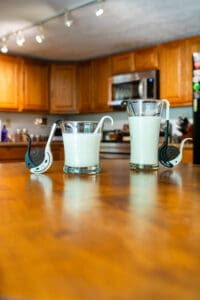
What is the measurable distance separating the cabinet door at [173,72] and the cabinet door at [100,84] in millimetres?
845

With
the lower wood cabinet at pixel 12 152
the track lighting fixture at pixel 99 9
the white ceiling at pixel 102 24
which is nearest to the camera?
the track lighting fixture at pixel 99 9

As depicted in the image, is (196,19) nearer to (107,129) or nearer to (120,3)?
(120,3)

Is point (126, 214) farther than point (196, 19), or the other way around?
point (196, 19)

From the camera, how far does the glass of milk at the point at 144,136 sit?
1.20m

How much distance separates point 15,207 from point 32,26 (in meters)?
3.18

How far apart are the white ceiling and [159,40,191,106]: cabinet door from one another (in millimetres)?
115

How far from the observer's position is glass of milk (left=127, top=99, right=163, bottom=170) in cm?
120

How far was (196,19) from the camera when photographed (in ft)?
10.6

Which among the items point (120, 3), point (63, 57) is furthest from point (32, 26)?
point (63, 57)

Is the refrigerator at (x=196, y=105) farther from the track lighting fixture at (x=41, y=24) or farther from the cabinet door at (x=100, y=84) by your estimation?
the cabinet door at (x=100, y=84)

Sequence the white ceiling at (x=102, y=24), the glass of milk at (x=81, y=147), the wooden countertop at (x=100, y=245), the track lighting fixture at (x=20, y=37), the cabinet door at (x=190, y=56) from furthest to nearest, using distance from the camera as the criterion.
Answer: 1. the cabinet door at (x=190, y=56)
2. the track lighting fixture at (x=20, y=37)
3. the white ceiling at (x=102, y=24)
4. the glass of milk at (x=81, y=147)
5. the wooden countertop at (x=100, y=245)

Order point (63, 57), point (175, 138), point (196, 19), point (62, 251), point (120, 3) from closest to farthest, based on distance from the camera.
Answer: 1. point (62, 251)
2. point (120, 3)
3. point (196, 19)
4. point (175, 138)
5. point (63, 57)

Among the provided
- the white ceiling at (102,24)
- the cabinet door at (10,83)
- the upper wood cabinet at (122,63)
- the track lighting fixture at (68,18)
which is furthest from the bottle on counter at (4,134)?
the track lighting fixture at (68,18)

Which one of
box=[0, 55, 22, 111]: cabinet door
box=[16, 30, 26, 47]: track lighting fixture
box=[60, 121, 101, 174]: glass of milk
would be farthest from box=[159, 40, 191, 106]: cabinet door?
box=[60, 121, 101, 174]: glass of milk
